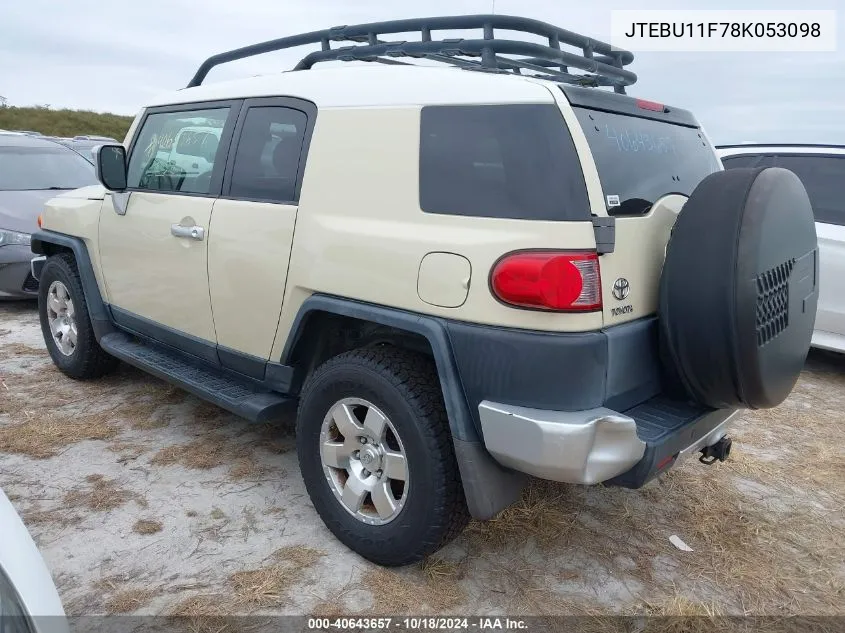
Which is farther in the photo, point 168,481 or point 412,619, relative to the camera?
point 168,481

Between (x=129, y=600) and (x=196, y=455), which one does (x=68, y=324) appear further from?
(x=129, y=600)

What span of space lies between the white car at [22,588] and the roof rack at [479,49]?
2.17m

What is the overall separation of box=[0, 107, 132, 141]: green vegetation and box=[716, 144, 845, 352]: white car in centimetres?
3443

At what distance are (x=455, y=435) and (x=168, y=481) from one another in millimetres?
1738

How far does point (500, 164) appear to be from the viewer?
7.22 ft

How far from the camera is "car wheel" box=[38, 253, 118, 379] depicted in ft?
14.0

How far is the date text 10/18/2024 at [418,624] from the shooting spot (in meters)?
2.27

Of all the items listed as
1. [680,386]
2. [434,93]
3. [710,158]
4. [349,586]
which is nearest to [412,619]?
[349,586]

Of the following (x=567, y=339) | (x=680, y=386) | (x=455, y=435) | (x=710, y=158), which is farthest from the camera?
(x=710, y=158)

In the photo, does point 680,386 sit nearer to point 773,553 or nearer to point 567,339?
point 567,339

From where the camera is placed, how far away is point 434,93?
2363mm

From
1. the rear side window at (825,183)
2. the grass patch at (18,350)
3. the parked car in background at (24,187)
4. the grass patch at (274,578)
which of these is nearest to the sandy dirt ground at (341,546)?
the grass patch at (274,578)

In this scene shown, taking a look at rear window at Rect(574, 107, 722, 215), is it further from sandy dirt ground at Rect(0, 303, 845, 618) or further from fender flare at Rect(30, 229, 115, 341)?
fender flare at Rect(30, 229, 115, 341)

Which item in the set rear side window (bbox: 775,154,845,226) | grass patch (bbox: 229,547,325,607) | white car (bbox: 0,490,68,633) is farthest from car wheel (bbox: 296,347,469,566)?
rear side window (bbox: 775,154,845,226)
